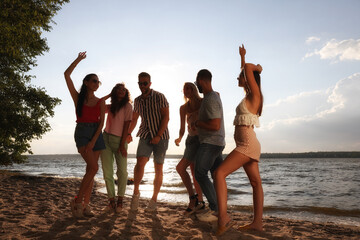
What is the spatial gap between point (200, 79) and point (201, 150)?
1.08 m

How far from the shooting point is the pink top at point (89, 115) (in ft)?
13.8

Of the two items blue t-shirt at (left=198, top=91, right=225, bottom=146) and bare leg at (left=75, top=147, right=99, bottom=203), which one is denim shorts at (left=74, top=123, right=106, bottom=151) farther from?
blue t-shirt at (left=198, top=91, right=225, bottom=146)

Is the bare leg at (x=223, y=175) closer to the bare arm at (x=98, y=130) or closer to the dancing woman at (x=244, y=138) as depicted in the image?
the dancing woman at (x=244, y=138)

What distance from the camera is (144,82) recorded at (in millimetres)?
4863

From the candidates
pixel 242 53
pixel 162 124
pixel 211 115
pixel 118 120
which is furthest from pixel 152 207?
pixel 242 53

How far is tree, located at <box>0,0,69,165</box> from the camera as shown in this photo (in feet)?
28.6

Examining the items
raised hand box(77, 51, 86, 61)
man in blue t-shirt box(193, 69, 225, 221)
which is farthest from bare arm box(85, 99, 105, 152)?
man in blue t-shirt box(193, 69, 225, 221)

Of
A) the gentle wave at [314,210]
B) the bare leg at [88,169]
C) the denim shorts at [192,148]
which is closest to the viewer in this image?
the bare leg at [88,169]

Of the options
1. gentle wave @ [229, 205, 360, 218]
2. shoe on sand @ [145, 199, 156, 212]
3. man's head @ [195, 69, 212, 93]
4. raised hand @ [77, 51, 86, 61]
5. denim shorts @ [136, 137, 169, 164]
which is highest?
raised hand @ [77, 51, 86, 61]

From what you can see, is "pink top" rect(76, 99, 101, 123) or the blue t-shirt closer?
the blue t-shirt

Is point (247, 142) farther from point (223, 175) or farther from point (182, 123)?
point (182, 123)

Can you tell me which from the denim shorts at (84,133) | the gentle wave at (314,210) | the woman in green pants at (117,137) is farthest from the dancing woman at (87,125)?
the gentle wave at (314,210)

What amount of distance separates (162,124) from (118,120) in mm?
799

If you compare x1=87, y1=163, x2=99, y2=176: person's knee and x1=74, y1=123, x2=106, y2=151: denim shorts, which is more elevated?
x1=74, y1=123, x2=106, y2=151: denim shorts
